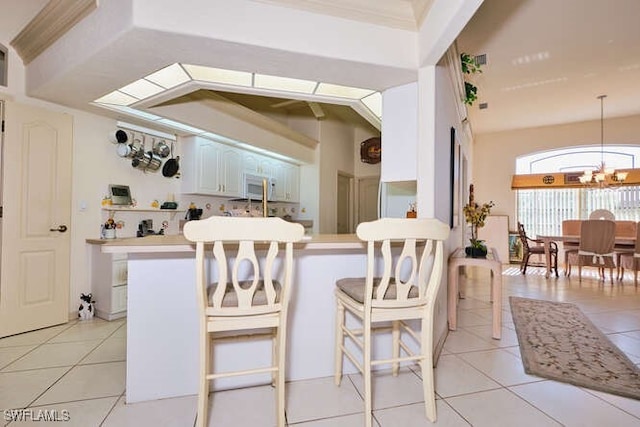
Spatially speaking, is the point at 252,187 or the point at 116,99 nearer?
the point at 116,99

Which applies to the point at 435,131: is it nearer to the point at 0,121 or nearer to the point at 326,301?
the point at 326,301

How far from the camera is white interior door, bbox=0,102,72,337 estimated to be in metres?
2.89

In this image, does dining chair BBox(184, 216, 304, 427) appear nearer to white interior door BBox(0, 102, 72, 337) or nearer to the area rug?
the area rug

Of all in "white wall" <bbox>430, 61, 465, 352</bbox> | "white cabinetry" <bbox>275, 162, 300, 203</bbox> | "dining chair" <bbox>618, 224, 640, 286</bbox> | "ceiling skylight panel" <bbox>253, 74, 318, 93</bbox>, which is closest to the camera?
"white wall" <bbox>430, 61, 465, 352</bbox>

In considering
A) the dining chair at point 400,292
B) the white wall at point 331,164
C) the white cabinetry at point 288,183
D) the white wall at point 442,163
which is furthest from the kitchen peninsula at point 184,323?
the white wall at point 331,164

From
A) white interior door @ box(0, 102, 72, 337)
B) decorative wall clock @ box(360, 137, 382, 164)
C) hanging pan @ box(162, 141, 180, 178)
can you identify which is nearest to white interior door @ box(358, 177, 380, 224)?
decorative wall clock @ box(360, 137, 382, 164)

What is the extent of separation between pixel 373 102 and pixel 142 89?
2.15 m

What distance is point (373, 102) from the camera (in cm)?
312

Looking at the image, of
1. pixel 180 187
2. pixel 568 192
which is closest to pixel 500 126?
pixel 568 192

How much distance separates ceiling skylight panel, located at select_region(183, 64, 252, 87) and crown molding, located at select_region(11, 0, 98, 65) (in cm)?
74

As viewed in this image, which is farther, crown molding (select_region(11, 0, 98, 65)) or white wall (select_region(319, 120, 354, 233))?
white wall (select_region(319, 120, 354, 233))

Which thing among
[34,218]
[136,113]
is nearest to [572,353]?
[136,113]

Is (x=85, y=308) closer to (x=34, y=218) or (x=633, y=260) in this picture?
(x=34, y=218)

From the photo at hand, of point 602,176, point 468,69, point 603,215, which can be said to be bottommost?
point 603,215
